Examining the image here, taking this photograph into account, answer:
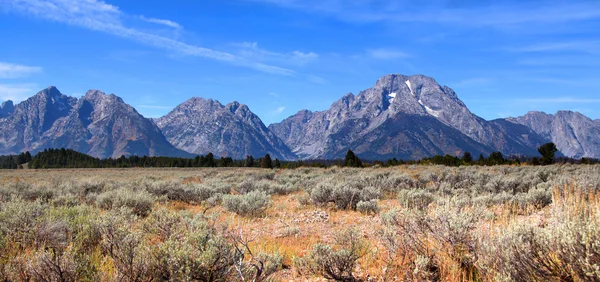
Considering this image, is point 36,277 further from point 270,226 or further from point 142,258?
point 270,226

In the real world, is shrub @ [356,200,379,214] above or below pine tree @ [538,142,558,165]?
below

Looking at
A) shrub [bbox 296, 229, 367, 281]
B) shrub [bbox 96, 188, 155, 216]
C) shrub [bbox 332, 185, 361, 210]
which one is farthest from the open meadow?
shrub [bbox 332, 185, 361, 210]

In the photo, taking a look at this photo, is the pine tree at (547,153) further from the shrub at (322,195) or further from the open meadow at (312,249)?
the open meadow at (312,249)

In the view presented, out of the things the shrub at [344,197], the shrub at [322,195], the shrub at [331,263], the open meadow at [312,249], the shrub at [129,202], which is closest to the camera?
the open meadow at [312,249]

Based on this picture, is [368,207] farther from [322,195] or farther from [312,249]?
[312,249]

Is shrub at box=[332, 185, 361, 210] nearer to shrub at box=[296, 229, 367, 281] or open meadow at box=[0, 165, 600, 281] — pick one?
open meadow at box=[0, 165, 600, 281]

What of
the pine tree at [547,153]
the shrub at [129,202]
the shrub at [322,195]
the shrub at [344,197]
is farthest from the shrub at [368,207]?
the pine tree at [547,153]

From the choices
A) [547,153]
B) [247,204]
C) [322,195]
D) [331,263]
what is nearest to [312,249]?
[331,263]

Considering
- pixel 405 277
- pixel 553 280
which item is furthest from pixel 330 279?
pixel 553 280

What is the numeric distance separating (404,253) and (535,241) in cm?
182

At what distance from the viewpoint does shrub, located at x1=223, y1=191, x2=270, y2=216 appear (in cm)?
1097

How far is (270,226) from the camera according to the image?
9.47m

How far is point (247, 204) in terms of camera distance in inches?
431

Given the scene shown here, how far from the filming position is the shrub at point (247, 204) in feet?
36.0
